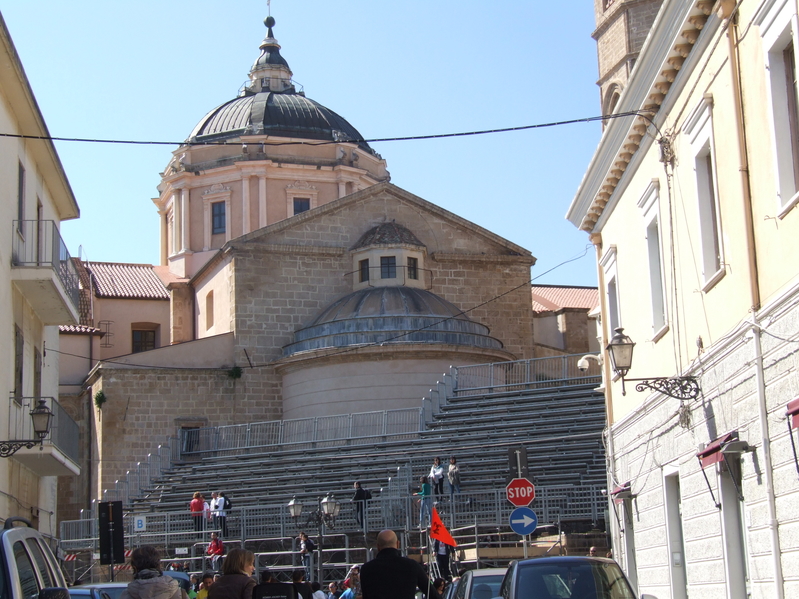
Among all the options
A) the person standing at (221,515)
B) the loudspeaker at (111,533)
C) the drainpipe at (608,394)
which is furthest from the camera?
the person standing at (221,515)

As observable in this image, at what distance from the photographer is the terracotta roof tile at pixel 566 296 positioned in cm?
5812

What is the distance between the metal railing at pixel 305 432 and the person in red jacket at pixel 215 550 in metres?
6.19

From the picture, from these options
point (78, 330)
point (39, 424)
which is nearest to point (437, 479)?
point (39, 424)

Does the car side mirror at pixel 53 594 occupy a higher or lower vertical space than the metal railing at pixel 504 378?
lower

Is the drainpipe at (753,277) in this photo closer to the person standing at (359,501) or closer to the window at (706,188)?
the window at (706,188)

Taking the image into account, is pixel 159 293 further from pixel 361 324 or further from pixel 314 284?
pixel 361 324

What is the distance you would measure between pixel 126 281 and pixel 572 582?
41.9 m

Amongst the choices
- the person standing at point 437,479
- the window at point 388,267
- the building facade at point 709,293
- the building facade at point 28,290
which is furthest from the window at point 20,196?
the window at point 388,267

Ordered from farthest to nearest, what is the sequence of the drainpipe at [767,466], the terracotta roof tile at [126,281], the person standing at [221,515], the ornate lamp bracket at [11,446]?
the terracotta roof tile at [126,281] < the person standing at [221,515] < the ornate lamp bracket at [11,446] < the drainpipe at [767,466]

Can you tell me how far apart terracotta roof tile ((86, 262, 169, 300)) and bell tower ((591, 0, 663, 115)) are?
74.0 ft

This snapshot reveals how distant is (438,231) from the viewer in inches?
1636

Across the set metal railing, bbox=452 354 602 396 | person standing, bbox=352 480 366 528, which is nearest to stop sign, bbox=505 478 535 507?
person standing, bbox=352 480 366 528

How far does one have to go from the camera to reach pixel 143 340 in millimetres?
48406

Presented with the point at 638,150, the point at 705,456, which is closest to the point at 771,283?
the point at 705,456
